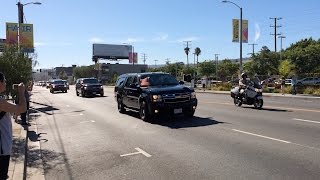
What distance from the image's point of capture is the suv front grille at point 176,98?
15.8 m

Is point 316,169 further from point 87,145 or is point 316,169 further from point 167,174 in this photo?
point 87,145

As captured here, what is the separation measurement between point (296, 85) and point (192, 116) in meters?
21.9

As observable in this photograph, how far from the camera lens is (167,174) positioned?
26.8 feet

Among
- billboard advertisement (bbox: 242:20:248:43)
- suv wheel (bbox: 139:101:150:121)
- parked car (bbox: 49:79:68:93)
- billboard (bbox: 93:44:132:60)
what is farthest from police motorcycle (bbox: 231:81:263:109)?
billboard (bbox: 93:44:132:60)

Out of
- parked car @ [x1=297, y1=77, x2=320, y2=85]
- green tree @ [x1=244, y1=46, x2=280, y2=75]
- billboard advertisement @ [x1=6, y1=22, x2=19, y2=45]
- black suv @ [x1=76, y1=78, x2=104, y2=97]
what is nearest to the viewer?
parked car @ [x1=297, y1=77, x2=320, y2=85]

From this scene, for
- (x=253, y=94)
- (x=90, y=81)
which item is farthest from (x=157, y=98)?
(x=90, y=81)

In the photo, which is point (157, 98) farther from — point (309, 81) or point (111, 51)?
point (111, 51)

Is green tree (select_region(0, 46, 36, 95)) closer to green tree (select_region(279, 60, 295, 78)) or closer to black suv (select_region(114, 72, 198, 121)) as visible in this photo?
black suv (select_region(114, 72, 198, 121))

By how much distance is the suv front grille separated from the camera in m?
15.8

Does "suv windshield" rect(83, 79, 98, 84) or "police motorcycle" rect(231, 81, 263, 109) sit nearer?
"police motorcycle" rect(231, 81, 263, 109)

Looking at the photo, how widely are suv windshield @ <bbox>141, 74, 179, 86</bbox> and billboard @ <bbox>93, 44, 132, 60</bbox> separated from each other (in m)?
112

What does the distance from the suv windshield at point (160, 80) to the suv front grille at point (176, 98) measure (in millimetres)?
1427

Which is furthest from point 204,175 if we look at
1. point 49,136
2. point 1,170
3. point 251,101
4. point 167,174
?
point 251,101

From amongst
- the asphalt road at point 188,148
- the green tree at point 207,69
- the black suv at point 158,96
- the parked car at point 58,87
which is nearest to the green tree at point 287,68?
the parked car at point 58,87
